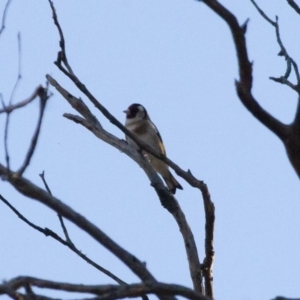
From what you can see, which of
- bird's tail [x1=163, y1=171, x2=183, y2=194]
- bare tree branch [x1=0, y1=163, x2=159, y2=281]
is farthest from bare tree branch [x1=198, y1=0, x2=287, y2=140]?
bird's tail [x1=163, y1=171, x2=183, y2=194]

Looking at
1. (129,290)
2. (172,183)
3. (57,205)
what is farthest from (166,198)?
(172,183)

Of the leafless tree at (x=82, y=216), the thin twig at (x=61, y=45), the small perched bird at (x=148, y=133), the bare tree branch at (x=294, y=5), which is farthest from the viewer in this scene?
the small perched bird at (x=148, y=133)

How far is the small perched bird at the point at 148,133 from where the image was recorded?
30.8 ft

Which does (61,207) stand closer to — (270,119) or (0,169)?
(0,169)

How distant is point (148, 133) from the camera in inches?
382

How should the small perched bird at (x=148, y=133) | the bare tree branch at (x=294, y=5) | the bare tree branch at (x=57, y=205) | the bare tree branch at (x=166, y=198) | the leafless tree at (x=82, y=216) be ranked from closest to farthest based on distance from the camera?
the leafless tree at (x=82, y=216), the bare tree branch at (x=57, y=205), the bare tree branch at (x=294, y=5), the bare tree branch at (x=166, y=198), the small perched bird at (x=148, y=133)

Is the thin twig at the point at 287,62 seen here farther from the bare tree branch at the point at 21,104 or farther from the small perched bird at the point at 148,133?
the small perched bird at the point at 148,133

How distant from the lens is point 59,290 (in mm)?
2676

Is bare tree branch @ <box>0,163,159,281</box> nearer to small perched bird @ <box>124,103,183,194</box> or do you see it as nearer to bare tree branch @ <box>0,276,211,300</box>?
bare tree branch @ <box>0,276,211,300</box>

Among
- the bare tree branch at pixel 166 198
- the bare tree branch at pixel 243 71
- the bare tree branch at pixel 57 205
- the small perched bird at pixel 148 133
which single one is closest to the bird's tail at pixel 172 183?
the small perched bird at pixel 148 133

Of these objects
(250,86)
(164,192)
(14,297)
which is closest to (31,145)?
(14,297)

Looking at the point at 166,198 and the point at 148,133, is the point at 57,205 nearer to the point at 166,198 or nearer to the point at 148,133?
the point at 166,198

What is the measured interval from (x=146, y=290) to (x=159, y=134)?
7397 millimetres

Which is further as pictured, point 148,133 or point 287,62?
point 148,133
